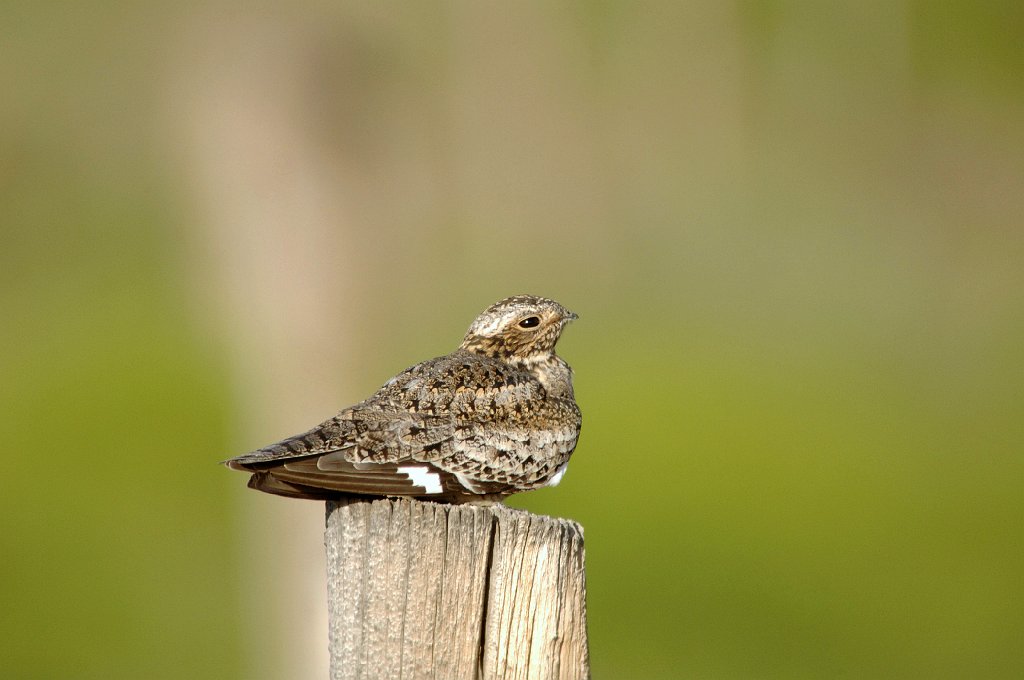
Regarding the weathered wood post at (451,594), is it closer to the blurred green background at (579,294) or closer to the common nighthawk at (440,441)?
the common nighthawk at (440,441)

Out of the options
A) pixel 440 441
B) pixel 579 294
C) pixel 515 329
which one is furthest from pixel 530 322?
pixel 579 294

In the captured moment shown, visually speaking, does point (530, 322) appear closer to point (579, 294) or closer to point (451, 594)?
point (451, 594)

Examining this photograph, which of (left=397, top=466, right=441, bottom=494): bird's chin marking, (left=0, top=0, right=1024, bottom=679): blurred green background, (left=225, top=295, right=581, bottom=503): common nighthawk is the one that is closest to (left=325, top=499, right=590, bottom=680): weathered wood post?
(left=225, top=295, right=581, bottom=503): common nighthawk

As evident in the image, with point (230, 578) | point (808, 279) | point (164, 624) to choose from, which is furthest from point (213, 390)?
point (808, 279)

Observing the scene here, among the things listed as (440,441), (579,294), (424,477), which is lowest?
(424,477)

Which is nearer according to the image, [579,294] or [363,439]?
[363,439]

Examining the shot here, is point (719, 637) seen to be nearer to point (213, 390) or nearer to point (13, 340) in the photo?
point (213, 390)
